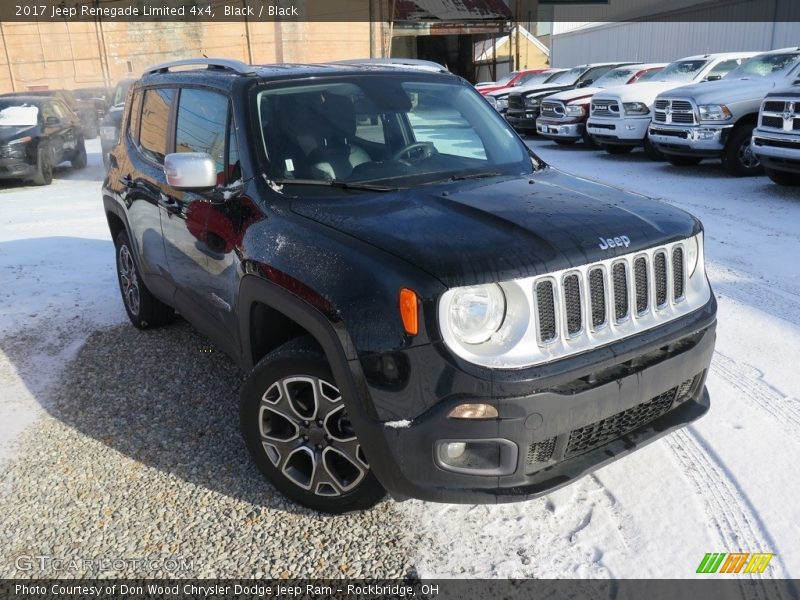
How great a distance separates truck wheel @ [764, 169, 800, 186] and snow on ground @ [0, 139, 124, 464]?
8.32 metres

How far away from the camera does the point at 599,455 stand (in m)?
2.72

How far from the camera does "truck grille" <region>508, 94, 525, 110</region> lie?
57.6 feet

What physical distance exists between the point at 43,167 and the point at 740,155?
38.2 ft

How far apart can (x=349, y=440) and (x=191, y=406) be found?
1608mm

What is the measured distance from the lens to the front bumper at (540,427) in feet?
7.99

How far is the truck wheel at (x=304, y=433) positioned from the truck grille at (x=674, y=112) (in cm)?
955

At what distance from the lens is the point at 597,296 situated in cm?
265

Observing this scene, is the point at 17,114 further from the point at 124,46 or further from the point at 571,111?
the point at 124,46

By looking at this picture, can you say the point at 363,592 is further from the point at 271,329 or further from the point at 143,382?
the point at 143,382

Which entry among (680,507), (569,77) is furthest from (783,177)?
(569,77)

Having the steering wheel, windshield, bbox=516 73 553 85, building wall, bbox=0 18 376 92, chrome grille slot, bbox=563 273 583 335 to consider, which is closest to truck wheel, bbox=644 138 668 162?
windshield, bbox=516 73 553 85

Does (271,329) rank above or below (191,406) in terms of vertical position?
above

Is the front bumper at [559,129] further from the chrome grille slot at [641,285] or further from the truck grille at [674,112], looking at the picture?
the chrome grille slot at [641,285]

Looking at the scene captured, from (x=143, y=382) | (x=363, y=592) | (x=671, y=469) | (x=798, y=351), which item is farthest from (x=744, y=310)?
(x=143, y=382)
